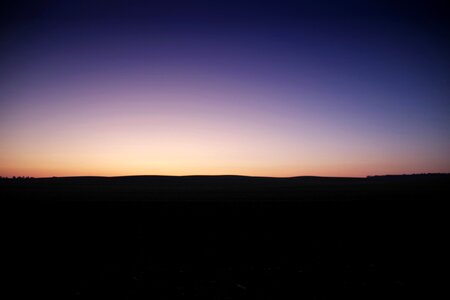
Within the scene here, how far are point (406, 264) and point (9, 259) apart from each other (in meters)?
15.8

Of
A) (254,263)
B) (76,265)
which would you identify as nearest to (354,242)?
(254,263)

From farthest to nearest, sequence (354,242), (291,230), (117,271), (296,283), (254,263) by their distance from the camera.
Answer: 1. (291,230)
2. (354,242)
3. (254,263)
4. (117,271)
5. (296,283)

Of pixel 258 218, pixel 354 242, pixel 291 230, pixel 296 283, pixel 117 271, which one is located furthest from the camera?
pixel 258 218

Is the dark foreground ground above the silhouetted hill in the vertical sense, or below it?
above

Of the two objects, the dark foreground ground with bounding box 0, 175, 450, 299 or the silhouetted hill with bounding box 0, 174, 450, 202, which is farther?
the silhouetted hill with bounding box 0, 174, 450, 202

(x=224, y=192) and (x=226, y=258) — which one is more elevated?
(x=226, y=258)

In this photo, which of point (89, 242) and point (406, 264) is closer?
point (406, 264)

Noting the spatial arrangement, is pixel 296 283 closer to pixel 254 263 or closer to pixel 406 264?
pixel 254 263

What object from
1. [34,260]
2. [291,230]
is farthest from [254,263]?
[34,260]

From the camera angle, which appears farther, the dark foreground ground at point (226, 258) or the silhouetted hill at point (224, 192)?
the silhouetted hill at point (224, 192)

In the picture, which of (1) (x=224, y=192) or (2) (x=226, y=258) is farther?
(1) (x=224, y=192)

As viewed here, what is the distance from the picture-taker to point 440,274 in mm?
9984

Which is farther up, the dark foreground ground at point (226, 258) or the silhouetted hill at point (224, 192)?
the dark foreground ground at point (226, 258)

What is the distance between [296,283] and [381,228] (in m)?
11.7
